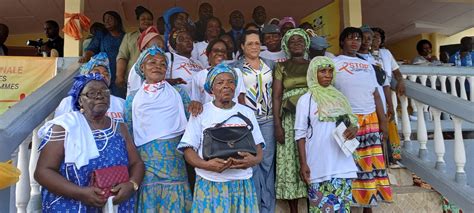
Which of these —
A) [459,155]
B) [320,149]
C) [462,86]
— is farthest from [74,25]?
[462,86]

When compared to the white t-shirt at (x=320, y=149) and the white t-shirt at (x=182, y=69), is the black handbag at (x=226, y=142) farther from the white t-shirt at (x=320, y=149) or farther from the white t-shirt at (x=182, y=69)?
the white t-shirt at (x=182, y=69)

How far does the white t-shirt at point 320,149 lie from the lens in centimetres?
288

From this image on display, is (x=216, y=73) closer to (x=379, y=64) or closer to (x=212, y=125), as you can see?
(x=212, y=125)

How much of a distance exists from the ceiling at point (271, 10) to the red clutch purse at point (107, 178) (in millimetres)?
5370

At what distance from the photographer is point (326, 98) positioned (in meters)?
2.98

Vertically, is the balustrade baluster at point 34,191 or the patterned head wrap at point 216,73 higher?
the patterned head wrap at point 216,73

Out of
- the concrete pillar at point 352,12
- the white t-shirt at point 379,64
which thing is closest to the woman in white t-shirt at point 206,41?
the white t-shirt at point 379,64

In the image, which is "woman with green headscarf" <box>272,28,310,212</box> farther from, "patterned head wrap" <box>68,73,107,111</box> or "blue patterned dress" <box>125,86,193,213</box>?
"patterned head wrap" <box>68,73,107,111</box>

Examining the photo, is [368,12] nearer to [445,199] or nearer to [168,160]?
[445,199]

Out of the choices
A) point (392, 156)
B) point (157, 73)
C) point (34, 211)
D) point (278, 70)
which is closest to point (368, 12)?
point (392, 156)

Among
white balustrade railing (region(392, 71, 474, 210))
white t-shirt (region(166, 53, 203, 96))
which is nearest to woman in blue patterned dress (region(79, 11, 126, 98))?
white t-shirt (region(166, 53, 203, 96))

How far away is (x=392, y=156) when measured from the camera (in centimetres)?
391

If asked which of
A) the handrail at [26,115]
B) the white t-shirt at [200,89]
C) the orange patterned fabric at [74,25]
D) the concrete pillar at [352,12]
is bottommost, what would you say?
the handrail at [26,115]

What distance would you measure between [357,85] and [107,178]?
2180mm
